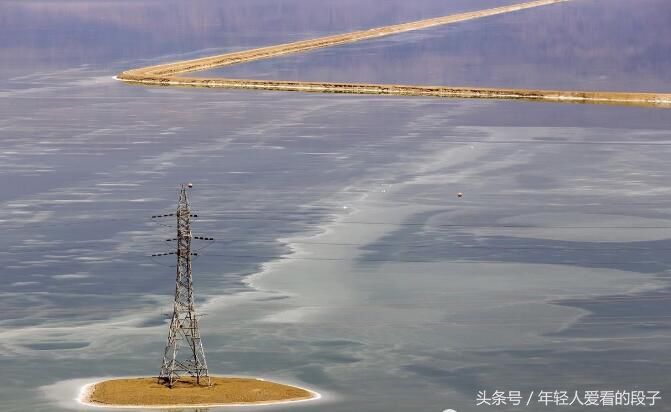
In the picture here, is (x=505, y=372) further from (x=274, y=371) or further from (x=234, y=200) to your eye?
(x=234, y=200)

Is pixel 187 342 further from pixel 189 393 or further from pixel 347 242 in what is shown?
pixel 347 242

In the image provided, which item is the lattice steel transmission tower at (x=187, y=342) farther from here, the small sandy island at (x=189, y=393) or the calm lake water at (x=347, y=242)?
the calm lake water at (x=347, y=242)

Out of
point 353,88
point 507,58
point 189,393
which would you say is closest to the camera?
point 189,393

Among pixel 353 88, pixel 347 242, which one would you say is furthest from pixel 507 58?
pixel 347 242

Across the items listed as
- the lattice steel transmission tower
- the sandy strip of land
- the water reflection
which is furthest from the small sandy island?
the water reflection

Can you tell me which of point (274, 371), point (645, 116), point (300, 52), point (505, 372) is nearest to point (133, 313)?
point (274, 371)

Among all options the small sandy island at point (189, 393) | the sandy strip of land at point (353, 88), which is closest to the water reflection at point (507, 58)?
the sandy strip of land at point (353, 88)
